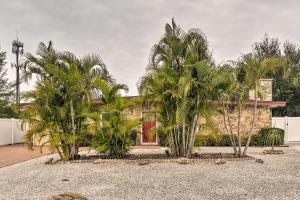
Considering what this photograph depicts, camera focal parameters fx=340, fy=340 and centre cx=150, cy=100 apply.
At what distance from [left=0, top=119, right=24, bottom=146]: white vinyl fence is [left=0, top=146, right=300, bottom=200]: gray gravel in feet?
32.7

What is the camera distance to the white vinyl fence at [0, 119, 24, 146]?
65.3ft

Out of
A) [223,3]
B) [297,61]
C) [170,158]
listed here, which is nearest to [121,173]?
[170,158]

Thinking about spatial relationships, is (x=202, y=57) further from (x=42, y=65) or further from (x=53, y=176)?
(x=53, y=176)

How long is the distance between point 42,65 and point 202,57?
5.71 m

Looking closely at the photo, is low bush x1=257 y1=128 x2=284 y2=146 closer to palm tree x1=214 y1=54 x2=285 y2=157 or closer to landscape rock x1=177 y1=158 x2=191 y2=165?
palm tree x1=214 y1=54 x2=285 y2=157

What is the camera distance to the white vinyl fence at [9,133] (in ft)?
65.3

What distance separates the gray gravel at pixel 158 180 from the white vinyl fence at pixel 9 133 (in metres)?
9.95

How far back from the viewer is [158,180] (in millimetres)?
8289

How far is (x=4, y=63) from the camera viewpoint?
40562 millimetres

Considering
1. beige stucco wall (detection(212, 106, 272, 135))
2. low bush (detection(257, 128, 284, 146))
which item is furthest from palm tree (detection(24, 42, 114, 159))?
low bush (detection(257, 128, 284, 146))

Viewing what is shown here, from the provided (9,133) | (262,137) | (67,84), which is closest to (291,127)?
(262,137)

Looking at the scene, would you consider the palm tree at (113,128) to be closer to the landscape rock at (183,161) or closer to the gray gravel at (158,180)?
the gray gravel at (158,180)

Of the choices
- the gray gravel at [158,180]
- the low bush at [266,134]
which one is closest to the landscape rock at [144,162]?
the gray gravel at [158,180]

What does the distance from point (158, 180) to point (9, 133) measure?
1526cm
